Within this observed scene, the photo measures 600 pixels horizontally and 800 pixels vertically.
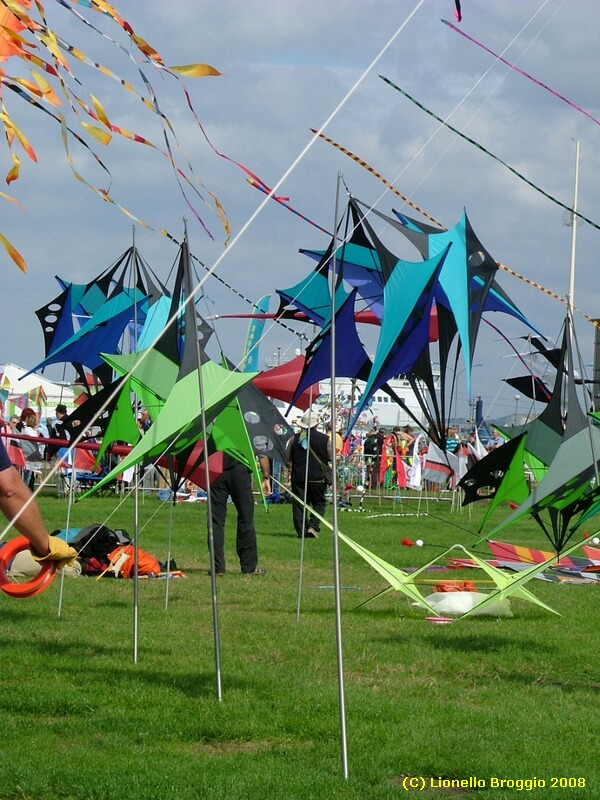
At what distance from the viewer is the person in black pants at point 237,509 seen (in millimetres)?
12555

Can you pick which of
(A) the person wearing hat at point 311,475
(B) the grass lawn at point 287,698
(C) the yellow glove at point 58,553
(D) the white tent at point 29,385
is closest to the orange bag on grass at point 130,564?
(B) the grass lawn at point 287,698

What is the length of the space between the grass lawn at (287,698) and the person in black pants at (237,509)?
3.54ft

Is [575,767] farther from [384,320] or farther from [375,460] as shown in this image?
[375,460]

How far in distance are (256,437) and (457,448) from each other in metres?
15.6

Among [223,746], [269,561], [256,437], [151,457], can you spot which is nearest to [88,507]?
[269,561]

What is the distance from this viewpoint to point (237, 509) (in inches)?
501

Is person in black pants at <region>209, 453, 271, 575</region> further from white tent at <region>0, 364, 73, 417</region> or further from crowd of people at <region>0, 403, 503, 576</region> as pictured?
white tent at <region>0, 364, 73, 417</region>

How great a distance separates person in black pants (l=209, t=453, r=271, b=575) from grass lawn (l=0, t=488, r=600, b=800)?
3.54 feet

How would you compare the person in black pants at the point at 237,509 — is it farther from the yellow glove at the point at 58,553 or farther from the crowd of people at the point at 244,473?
the yellow glove at the point at 58,553

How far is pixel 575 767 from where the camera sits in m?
5.12

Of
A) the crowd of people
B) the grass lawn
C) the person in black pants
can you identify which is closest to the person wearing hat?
the crowd of people

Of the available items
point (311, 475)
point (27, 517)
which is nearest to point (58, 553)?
point (27, 517)

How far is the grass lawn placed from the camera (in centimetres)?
496

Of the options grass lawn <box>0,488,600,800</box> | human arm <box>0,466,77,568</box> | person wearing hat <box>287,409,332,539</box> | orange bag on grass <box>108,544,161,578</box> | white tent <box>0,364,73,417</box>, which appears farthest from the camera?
white tent <box>0,364,73,417</box>
